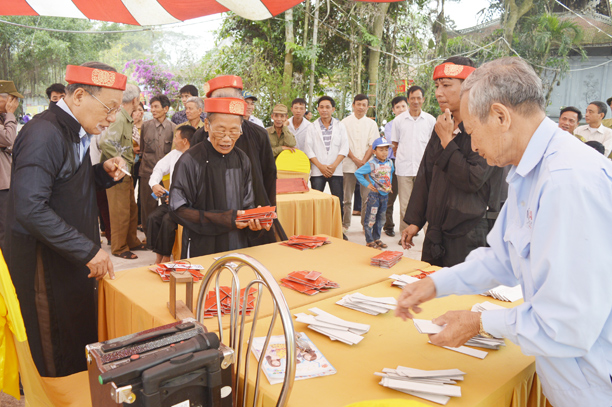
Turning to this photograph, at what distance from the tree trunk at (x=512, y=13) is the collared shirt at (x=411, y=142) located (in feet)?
20.9

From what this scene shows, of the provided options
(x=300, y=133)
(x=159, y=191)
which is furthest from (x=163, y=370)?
(x=300, y=133)

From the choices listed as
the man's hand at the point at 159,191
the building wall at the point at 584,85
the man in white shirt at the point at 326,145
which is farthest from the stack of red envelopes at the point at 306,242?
the building wall at the point at 584,85

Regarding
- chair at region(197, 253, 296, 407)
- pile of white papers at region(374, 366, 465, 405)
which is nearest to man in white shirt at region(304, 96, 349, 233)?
chair at region(197, 253, 296, 407)

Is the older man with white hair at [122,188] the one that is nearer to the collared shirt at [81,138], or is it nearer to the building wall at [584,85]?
the collared shirt at [81,138]

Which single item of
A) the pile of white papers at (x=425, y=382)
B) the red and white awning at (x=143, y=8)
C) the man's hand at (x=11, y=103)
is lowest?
A: the pile of white papers at (x=425, y=382)

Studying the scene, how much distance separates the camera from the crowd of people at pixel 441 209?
40.4 inches

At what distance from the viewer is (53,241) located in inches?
76.3

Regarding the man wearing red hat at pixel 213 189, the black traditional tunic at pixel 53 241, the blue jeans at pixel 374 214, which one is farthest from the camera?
the blue jeans at pixel 374 214

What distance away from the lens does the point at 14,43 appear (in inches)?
641

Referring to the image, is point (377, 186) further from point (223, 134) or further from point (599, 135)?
point (599, 135)

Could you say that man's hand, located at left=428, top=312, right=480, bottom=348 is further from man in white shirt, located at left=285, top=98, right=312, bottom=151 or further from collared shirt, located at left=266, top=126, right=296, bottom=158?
man in white shirt, located at left=285, top=98, right=312, bottom=151

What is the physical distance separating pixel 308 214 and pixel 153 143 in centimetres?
221

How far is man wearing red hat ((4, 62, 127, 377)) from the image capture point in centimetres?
194

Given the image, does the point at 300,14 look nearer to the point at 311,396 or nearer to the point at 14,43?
the point at 311,396
